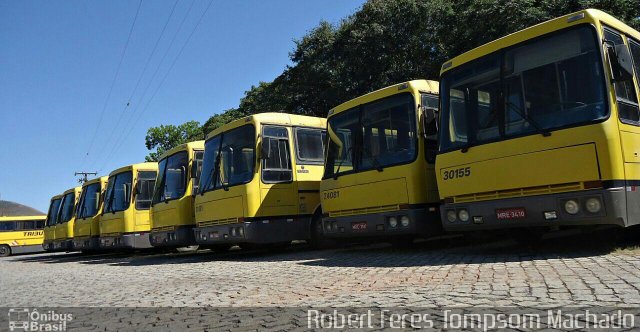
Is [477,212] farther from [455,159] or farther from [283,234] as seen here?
[283,234]

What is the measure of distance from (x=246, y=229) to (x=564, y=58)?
6.84 metres

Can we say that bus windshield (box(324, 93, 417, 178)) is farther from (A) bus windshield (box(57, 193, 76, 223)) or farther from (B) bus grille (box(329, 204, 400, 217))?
(A) bus windshield (box(57, 193, 76, 223))

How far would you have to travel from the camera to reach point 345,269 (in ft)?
24.8

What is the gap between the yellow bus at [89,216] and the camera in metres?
18.4

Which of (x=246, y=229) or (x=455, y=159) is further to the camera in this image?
(x=246, y=229)

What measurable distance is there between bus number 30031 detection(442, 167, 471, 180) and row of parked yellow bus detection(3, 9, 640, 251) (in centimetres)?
2

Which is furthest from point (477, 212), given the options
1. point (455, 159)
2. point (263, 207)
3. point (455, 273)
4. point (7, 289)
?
point (7, 289)

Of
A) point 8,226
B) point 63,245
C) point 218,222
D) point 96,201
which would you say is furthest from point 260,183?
point 8,226

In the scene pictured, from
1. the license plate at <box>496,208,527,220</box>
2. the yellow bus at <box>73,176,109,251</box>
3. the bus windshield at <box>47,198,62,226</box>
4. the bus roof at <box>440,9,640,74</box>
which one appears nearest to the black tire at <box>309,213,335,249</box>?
the bus roof at <box>440,9,640,74</box>

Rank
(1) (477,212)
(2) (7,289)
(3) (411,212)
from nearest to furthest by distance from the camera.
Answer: (1) (477,212) < (3) (411,212) < (2) (7,289)

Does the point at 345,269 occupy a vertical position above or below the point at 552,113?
below

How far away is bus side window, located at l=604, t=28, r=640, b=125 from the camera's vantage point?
6.24 metres

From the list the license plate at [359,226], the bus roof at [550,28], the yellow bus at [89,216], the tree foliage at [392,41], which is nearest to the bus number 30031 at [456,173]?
the bus roof at [550,28]

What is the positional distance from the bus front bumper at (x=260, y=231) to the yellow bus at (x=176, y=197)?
4.98 feet
